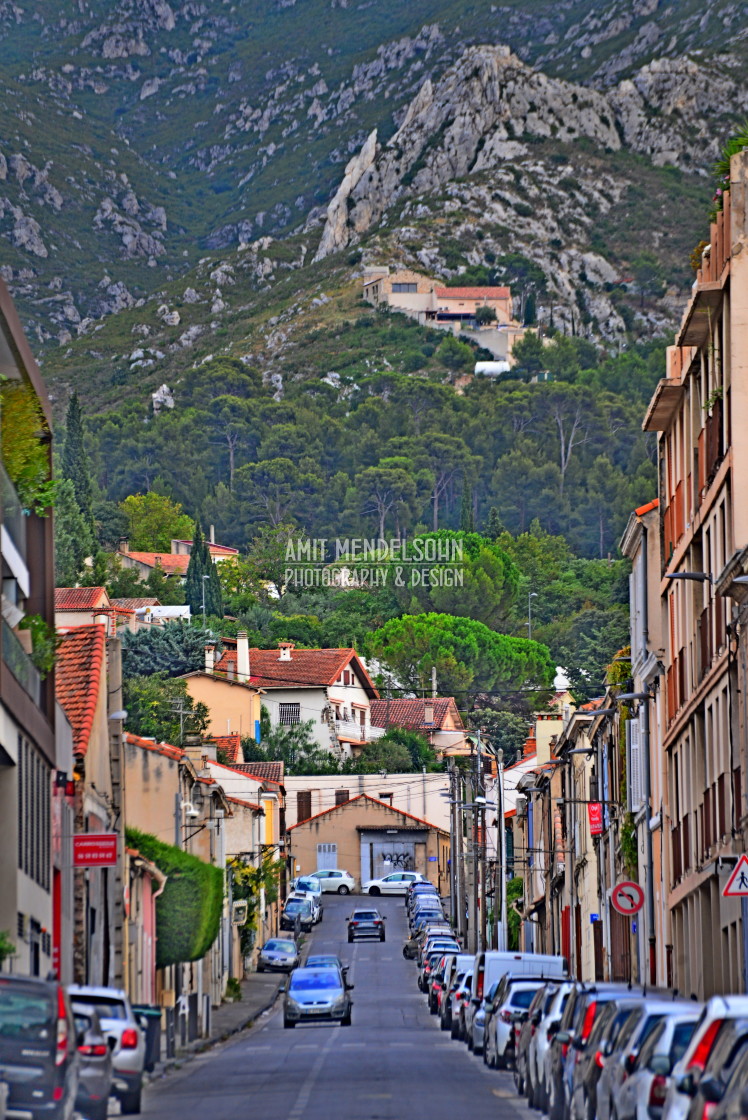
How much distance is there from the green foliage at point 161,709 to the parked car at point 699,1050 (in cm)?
8122

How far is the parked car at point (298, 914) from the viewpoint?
89.0 meters

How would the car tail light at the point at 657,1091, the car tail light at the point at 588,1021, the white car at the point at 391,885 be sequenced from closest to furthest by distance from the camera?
1. the car tail light at the point at 657,1091
2. the car tail light at the point at 588,1021
3. the white car at the point at 391,885

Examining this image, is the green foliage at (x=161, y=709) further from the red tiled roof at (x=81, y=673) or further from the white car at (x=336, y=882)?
the red tiled roof at (x=81, y=673)

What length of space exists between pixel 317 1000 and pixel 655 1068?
3021 centimetres

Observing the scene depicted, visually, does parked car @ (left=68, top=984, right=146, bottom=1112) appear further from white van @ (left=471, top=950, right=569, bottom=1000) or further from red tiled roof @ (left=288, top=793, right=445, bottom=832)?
red tiled roof @ (left=288, top=793, right=445, bottom=832)

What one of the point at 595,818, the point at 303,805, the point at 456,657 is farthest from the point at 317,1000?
the point at 456,657

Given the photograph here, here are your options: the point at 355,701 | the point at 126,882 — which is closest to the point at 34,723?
the point at 126,882

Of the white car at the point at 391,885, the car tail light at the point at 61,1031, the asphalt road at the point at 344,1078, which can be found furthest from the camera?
the white car at the point at 391,885

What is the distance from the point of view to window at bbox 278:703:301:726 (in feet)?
407

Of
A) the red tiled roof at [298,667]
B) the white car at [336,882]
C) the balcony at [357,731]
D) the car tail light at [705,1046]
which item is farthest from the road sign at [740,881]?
the balcony at [357,731]


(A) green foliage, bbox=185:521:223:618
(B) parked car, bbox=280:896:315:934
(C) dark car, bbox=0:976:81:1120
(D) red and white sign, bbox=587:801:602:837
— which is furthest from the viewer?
(A) green foliage, bbox=185:521:223:618

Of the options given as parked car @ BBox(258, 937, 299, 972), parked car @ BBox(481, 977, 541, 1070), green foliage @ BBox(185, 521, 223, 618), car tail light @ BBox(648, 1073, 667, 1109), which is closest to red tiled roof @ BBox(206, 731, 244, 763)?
parked car @ BBox(258, 937, 299, 972)

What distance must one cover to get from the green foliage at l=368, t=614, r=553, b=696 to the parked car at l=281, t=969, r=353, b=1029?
9995 centimetres

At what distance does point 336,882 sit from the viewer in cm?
10944
